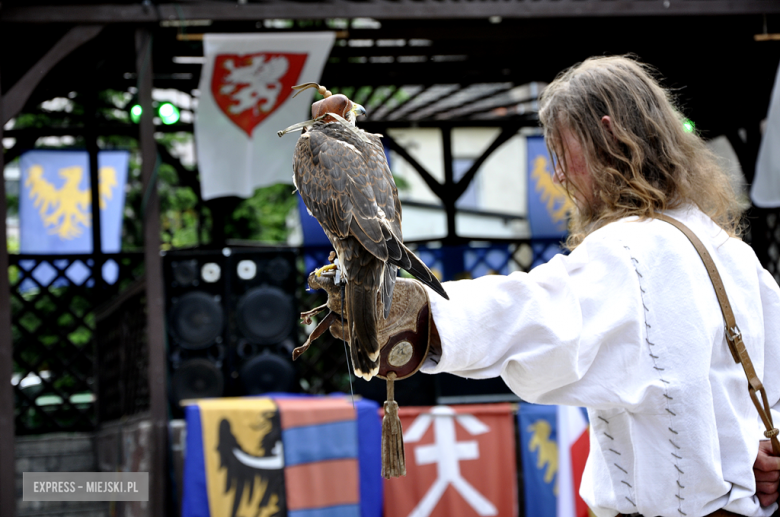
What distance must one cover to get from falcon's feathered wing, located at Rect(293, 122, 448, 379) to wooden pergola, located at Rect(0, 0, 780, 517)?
8.28 feet

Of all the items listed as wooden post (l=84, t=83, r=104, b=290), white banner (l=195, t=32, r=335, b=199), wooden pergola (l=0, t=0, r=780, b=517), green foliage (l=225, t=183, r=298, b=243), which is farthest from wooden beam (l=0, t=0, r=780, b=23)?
green foliage (l=225, t=183, r=298, b=243)

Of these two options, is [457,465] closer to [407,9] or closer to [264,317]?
[264,317]

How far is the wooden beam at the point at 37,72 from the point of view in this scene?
14.0ft

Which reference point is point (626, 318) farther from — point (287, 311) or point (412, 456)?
point (287, 311)

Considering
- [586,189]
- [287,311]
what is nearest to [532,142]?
[287,311]

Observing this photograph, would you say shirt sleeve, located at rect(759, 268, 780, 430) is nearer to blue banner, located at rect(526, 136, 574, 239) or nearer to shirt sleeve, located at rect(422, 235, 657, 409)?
shirt sleeve, located at rect(422, 235, 657, 409)

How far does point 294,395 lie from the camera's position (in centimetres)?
506

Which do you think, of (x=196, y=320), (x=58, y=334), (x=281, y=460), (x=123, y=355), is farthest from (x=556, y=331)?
(x=58, y=334)

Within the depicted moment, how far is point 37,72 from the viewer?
4.28 meters

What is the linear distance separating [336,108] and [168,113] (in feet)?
18.4

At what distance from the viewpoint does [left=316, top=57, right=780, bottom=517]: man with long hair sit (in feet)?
3.73

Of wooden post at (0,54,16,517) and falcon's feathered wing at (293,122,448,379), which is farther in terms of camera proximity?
wooden post at (0,54,16,517)

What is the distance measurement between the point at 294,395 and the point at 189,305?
1.02 metres

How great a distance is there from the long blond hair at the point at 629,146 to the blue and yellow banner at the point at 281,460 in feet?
10.3
